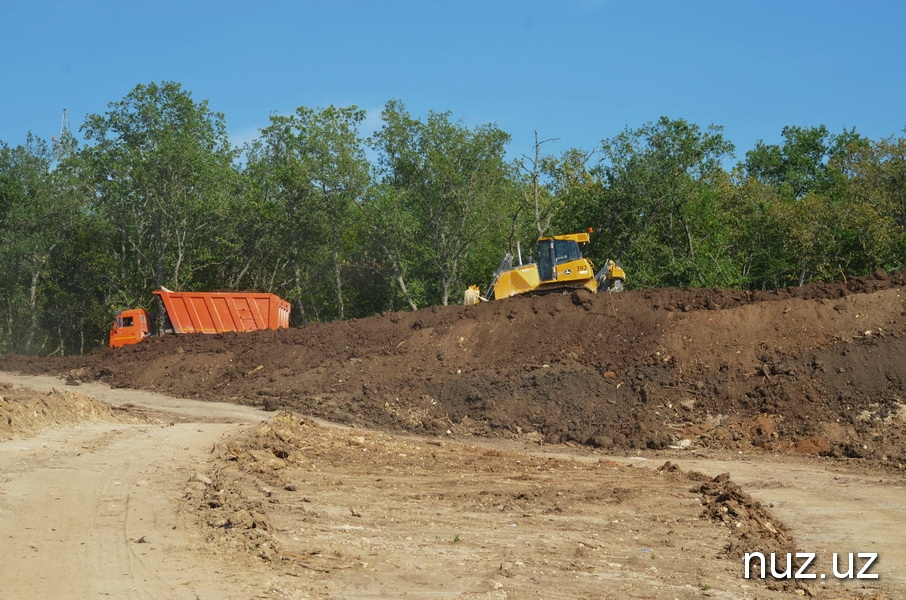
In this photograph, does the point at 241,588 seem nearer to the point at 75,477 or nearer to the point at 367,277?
the point at 75,477

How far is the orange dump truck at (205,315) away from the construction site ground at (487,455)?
1.73 meters

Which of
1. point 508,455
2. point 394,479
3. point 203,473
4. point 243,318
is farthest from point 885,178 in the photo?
point 203,473

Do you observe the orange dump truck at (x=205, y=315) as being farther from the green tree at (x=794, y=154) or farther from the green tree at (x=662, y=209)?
the green tree at (x=794, y=154)

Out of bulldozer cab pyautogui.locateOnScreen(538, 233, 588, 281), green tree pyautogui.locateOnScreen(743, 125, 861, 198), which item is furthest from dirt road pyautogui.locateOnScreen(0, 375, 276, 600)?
green tree pyautogui.locateOnScreen(743, 125, 861, 198)

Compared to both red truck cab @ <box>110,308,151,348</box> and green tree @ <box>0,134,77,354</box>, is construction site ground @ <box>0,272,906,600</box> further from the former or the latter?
green tree @ <box>0,134,77,354</box>

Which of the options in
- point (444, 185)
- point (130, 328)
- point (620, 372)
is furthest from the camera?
point (444, 185)

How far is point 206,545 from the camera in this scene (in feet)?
28.1

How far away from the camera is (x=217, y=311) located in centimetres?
3384

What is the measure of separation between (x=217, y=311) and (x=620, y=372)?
17.3 m

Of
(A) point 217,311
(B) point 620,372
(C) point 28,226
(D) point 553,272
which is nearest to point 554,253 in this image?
(D) point 553,272

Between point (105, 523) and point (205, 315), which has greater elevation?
point (205, 315)

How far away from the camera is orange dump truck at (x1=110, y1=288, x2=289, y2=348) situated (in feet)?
110

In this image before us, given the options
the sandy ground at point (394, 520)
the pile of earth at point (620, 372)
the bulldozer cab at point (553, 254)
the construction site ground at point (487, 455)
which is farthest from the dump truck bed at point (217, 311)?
the sandy ground at point (394, 520)

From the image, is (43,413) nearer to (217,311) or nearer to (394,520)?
(394,520)
